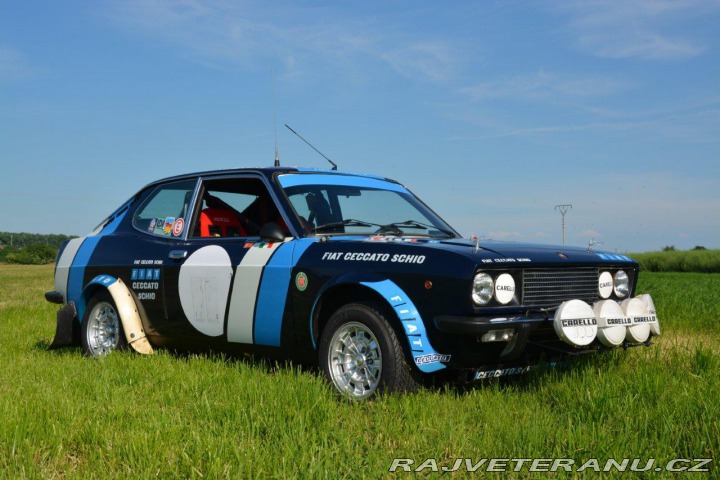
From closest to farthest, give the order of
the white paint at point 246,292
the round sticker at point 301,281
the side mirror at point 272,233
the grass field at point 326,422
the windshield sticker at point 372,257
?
the grass field at point 326,422 → the windshield sticker at point 372,257 → the round sticker at point 301,281 → the side mirror at point 272,233 → the white paint at point 246,292

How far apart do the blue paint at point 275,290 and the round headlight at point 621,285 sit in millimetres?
2227

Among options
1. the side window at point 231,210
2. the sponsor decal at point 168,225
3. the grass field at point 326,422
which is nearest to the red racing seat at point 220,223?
the side window at point 231,210

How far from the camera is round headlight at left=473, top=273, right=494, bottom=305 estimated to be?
15.2 ft

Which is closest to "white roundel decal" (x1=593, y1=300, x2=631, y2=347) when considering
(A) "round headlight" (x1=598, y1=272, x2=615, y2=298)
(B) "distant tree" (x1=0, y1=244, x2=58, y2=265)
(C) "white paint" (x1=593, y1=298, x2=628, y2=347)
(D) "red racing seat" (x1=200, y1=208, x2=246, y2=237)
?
(C) "white paint" (x1=593, y1=298, x2=628, y2=347)

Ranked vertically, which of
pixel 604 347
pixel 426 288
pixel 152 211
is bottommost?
pixel 604 347

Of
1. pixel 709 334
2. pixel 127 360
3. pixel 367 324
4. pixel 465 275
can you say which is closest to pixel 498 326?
pixel 465 275

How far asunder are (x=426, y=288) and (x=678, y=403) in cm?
157

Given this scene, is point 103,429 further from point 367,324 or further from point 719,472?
point 719,472

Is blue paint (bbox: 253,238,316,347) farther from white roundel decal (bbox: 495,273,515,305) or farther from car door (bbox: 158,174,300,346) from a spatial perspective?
white roundel decal (bbox: 495,273,515,305)

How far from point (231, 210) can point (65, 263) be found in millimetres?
2165

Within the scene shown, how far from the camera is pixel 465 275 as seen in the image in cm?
457

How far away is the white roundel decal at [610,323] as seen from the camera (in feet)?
16.1

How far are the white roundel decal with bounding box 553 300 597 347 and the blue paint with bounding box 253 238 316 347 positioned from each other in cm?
181

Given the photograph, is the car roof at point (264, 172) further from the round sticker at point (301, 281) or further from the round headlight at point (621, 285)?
the round headlight at point (621, 285)
